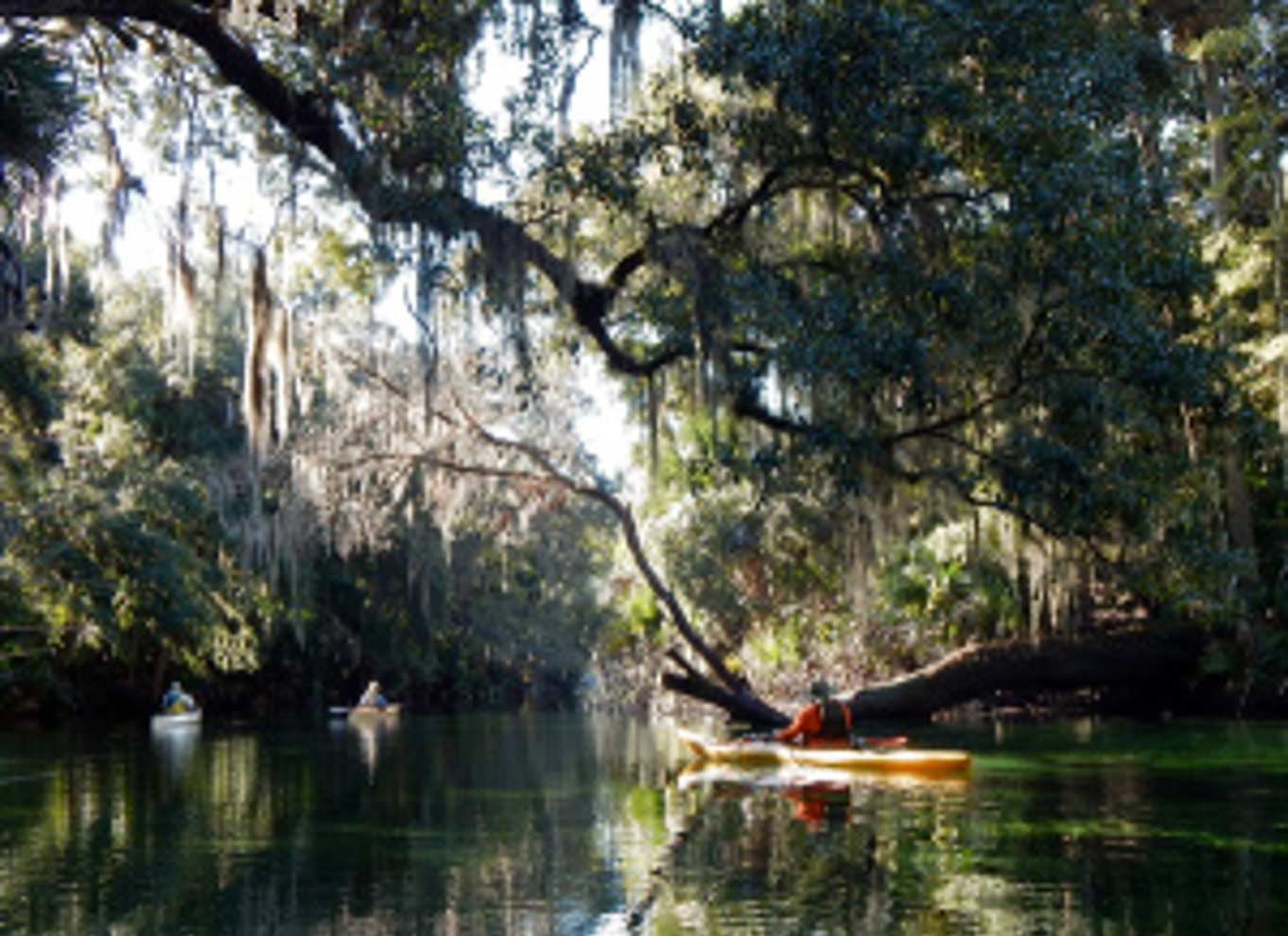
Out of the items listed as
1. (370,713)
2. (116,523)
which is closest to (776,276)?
(116,523)

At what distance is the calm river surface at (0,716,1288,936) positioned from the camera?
20.3ft

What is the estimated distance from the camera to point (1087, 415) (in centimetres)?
1196

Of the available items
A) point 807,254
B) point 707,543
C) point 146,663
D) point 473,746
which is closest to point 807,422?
point 807,254

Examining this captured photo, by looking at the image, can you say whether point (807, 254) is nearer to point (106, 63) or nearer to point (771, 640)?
point (106, 63)

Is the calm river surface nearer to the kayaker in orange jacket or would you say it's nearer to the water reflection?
the water reflection

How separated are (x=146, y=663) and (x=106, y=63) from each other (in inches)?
734

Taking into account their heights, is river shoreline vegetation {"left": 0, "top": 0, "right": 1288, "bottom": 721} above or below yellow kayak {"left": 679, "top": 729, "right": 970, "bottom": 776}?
above

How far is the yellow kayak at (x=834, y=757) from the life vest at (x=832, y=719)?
24 cm

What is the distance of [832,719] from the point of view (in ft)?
43.0

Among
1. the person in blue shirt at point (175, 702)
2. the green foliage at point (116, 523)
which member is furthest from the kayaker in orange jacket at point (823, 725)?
the person in blue shirt at point (175, 702)

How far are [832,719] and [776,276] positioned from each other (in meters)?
4.05

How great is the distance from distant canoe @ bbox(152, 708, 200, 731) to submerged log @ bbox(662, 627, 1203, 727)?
9192mm

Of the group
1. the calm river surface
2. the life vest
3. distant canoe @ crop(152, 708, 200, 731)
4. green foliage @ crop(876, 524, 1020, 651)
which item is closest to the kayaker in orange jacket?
the life vest

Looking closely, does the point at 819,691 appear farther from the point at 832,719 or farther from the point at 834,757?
the point at 834,757
